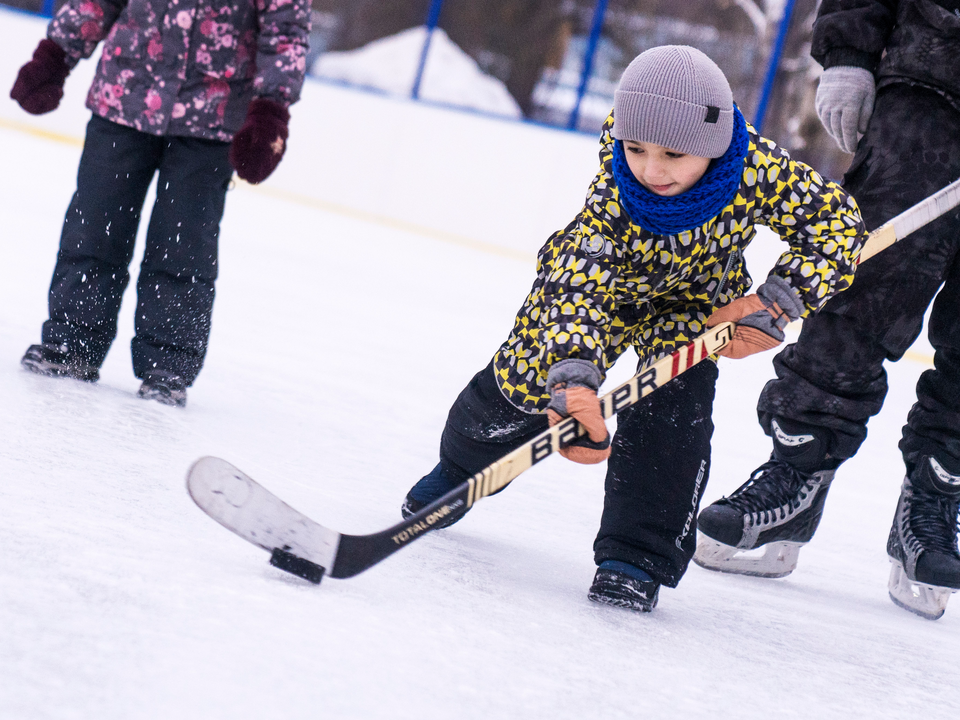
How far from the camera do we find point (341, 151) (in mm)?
6934

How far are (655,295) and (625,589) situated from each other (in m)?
0.40

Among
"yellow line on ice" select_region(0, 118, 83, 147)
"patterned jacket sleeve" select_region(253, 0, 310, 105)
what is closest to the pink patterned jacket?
"patterned jacket sleeve" select_region(253, 0, 310, 105)

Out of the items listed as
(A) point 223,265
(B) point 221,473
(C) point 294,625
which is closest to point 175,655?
(C) point 294,625

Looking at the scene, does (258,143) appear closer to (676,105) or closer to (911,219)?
(676,105)

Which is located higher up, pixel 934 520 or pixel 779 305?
pixel 779 305

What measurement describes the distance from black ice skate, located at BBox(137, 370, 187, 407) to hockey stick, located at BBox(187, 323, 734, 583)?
2.74ft

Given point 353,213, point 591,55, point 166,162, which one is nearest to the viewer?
point 166,162

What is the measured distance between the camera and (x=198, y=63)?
6.77 feet

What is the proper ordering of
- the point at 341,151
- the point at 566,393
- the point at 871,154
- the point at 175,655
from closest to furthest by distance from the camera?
the point at 175,655, the point at 566,393, the point at 871,154, the point at 341,151

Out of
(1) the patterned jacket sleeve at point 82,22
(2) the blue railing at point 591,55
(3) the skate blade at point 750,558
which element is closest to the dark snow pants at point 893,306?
(3) the skate blade at point 750,558

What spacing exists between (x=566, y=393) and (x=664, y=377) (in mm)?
175

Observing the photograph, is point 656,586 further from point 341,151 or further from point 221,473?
point 341,151

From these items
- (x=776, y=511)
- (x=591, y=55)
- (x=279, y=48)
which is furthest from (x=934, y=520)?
(x=591, y=55)

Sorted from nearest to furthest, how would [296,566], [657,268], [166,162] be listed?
[296,566]
[657,268]
[166,162]
